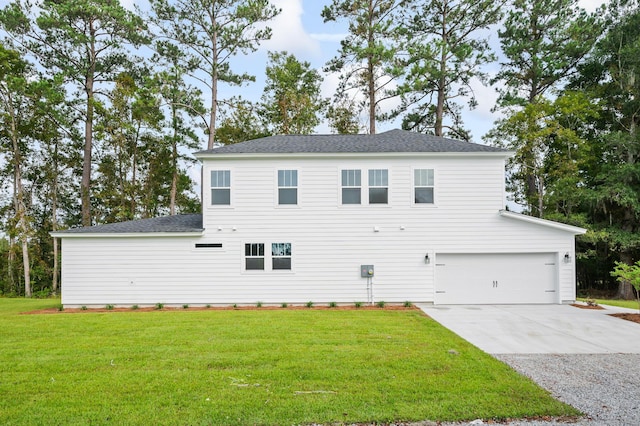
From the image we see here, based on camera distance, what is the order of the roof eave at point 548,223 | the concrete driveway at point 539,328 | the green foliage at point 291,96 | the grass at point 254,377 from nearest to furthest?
1. the grass at point 254,377
2. the concrete driveway at point 539,328
3. the roof eave at point 548,223
4. the green foliage at point 291,96

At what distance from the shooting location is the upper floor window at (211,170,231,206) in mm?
13312

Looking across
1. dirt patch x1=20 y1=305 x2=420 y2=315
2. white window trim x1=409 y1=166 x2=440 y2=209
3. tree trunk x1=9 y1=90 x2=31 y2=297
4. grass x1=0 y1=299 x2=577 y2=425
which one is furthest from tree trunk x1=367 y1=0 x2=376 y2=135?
tree trunk x1=9 y1=90 x2=31 y2=297

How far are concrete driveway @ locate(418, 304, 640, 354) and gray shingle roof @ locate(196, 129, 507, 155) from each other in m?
5.11

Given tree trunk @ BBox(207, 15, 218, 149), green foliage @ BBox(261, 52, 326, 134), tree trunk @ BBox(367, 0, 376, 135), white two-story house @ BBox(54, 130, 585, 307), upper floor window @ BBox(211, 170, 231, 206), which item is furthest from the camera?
green foliage @ BBox(261, 52, 326, 134)

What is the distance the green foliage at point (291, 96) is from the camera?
24.2m

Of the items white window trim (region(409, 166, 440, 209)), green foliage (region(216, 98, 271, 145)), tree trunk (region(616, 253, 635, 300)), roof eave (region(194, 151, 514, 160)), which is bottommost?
tree trunk (region(616, 253, 635, 300))

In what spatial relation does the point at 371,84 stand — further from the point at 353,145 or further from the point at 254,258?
the point at 254,258

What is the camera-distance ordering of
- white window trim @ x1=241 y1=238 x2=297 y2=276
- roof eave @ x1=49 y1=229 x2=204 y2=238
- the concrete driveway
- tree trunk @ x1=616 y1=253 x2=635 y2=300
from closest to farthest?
the concrete driveway < roof eave @ x1=49 y1=229 x2=204 y2=238 < white window trim @ x1=241 y1=238 x2=297 y2=276 < tree trunk @ x1=616 y1=253 x2=635 y2=300

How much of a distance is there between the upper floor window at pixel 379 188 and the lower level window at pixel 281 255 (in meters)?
3.15

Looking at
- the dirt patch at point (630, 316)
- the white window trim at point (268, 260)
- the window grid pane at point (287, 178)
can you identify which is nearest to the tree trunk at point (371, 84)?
the window grid pane at point (287, 178)

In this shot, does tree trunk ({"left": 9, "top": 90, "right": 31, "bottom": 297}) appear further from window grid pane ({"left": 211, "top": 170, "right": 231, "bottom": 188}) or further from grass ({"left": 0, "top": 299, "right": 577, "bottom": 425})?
grass ({"left": 0, "top": 299, "right": 577, "bottom": 425})

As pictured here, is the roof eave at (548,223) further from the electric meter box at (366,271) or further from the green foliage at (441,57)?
the green foliage at (441,57)

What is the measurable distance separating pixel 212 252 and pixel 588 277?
69.9 ft

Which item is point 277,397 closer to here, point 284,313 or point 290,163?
point 284,313
